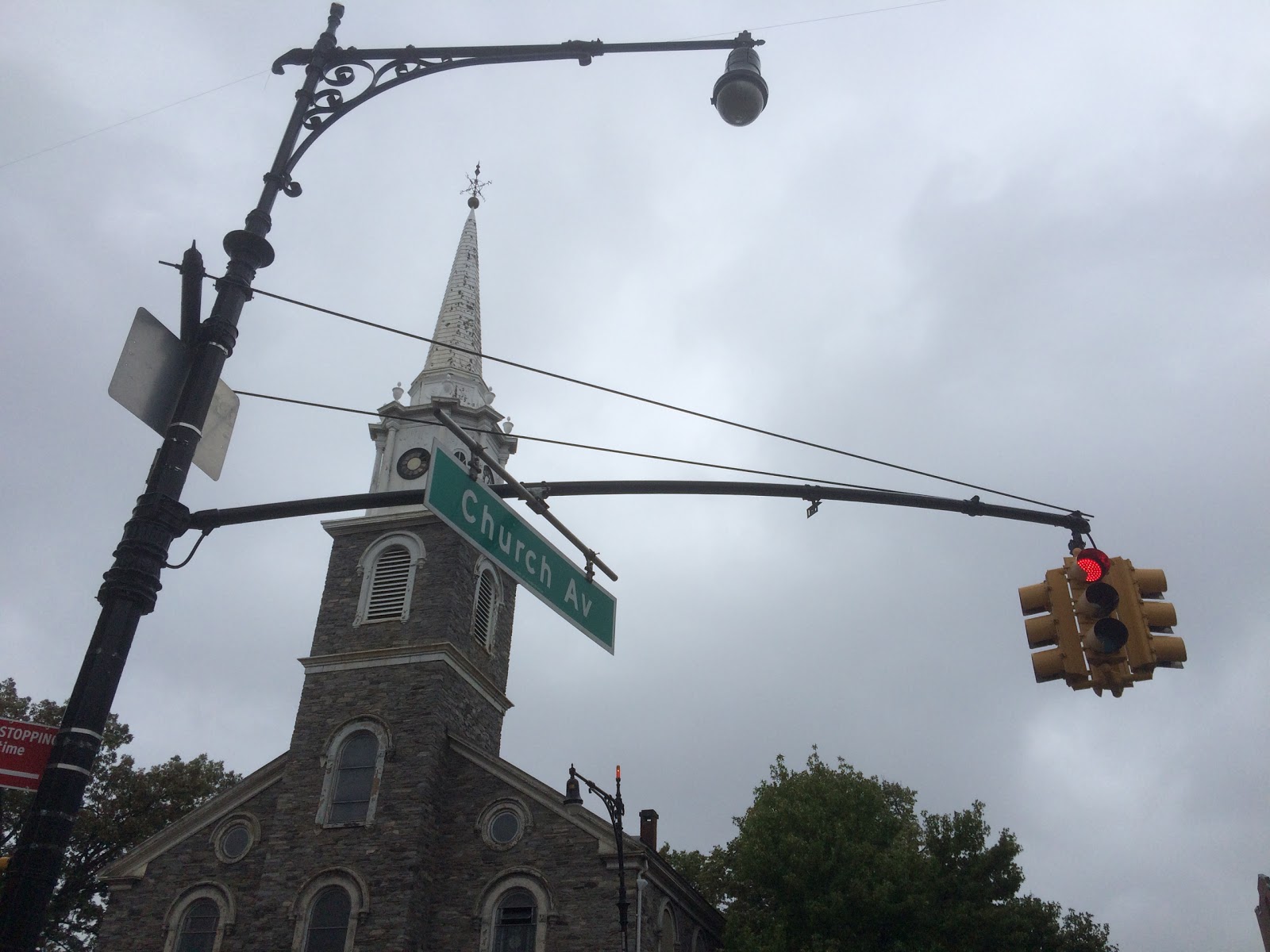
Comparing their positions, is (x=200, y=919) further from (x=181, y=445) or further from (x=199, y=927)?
(x=181, y=445)

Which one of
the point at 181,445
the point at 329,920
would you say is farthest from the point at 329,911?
the point at 181,445

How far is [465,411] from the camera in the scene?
3397 centimetres

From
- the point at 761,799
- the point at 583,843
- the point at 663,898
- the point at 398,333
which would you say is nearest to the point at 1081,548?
the point at 398,333

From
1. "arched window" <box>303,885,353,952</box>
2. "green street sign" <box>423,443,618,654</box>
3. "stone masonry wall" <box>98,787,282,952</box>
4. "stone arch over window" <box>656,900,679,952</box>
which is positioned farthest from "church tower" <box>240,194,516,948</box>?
"green street sign" <box>423,443,618,654</box>

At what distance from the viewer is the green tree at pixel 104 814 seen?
3762cm

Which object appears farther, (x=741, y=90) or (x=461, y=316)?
(x=461, y=316)

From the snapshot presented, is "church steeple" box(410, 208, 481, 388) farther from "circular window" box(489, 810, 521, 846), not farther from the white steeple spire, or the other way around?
"circular window" box(489, 810, 521, 846)

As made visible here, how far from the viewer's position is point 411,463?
33.5 meters

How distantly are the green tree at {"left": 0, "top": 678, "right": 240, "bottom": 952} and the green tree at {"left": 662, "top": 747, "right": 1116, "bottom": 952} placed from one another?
21618mm

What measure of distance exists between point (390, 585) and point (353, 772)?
561cm

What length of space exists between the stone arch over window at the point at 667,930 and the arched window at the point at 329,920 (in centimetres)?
771

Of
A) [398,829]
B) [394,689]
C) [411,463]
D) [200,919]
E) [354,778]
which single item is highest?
[411,463]

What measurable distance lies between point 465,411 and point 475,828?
1361 centimetres

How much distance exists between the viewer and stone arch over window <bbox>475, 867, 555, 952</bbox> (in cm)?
2462
